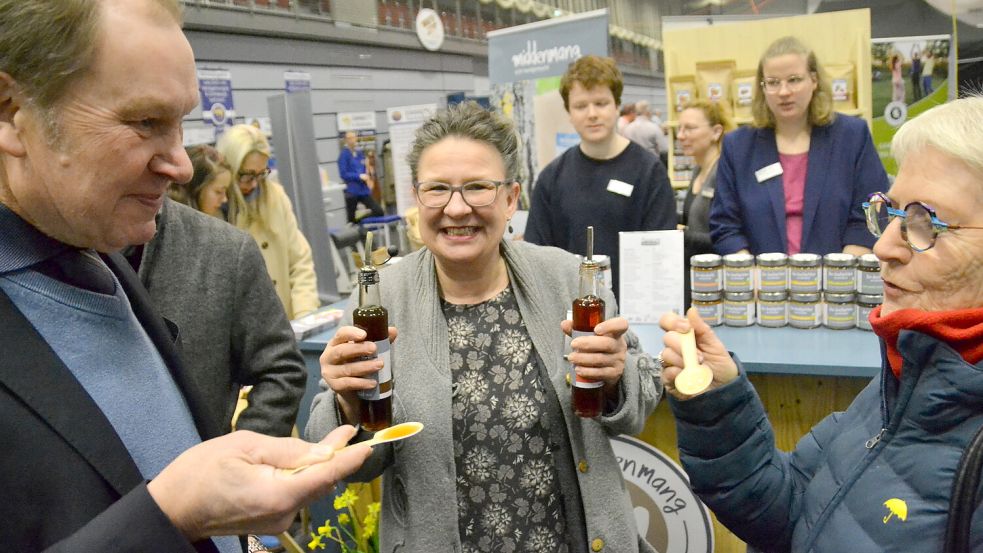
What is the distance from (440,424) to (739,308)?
5.33ft

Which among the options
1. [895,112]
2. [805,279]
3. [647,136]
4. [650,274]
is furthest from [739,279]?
[647,136]

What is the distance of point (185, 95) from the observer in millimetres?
896

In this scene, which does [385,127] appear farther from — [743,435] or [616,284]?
[743,435]

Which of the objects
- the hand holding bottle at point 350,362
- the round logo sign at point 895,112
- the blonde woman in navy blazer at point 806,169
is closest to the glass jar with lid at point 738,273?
the blonde woman in navy blazer at point 806,169

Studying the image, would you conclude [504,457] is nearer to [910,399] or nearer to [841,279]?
[910,399]

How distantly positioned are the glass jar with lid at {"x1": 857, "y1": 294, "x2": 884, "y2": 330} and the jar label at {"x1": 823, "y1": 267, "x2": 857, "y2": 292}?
0.05 m

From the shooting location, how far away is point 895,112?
7406mm

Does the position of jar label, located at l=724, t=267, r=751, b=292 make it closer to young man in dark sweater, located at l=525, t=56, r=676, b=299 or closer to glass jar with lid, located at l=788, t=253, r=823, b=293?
glass jar with lid, located at l=788, t=253, r=823, b=293

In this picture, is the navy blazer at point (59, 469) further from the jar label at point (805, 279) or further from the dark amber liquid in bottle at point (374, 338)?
the jar label at point (805, 279)

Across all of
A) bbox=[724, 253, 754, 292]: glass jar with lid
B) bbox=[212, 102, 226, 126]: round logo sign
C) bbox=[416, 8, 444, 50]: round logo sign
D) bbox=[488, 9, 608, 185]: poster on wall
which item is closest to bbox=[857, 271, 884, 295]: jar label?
bbox=[724, 253, 754, 292]: glass jar with lid

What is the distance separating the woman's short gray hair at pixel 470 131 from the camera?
1.81 metres

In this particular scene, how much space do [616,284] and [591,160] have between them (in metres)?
0.69

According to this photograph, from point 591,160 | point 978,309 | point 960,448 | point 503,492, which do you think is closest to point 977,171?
point 978,309

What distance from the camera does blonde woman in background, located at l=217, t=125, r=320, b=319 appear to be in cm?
355
